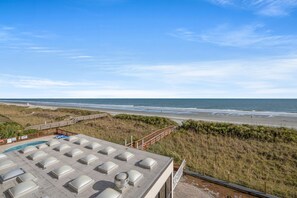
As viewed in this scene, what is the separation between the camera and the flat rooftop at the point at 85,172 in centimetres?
760

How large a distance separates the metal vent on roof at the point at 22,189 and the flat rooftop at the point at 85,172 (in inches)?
7.6

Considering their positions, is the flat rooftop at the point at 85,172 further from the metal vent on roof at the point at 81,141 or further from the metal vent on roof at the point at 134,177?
the metal vent on roof at the point at 81,141

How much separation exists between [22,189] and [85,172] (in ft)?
8.76

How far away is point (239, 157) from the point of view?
66.7 ft

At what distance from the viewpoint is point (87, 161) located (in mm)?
10227

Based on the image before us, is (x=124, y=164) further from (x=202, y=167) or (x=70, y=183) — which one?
(x=202, y=167)

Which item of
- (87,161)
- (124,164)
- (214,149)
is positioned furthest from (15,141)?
(214,149)

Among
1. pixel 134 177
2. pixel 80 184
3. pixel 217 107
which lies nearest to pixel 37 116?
pixel 80 184

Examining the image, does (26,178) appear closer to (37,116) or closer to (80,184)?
(80,184)

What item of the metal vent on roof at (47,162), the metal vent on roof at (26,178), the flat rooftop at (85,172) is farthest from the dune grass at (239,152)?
the metal vent on roof at (26,178)

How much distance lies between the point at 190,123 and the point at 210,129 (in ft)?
12.8

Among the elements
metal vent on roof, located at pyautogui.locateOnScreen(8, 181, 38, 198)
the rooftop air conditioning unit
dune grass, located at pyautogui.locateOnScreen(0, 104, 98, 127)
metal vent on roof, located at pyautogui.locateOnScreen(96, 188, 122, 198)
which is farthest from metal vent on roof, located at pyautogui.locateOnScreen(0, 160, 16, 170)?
dune grass, located at pyautogui.locateOnScreen(0, 104, 98, 127)

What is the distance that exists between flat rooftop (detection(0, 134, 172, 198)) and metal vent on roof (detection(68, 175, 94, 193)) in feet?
0.43

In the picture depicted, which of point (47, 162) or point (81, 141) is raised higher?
point (81, 141)
